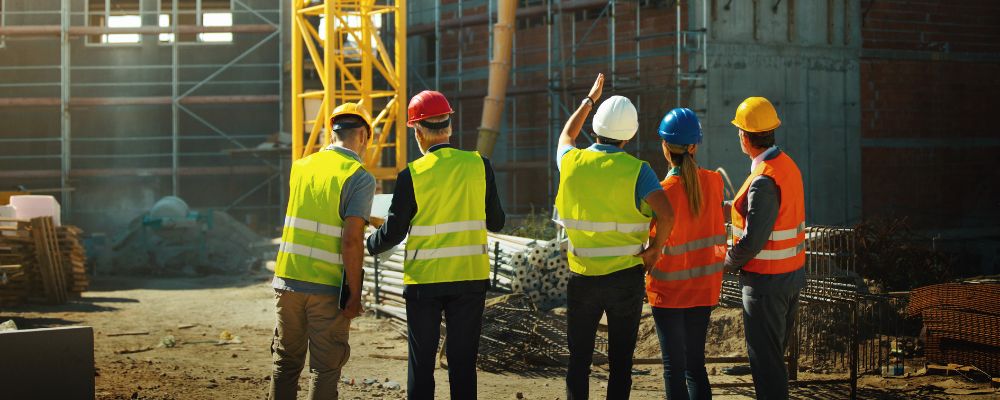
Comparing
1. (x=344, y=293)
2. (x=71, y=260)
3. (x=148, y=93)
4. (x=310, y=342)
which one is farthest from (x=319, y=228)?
(x=148, y=93)

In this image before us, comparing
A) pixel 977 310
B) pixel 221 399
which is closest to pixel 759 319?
pixel 977 310

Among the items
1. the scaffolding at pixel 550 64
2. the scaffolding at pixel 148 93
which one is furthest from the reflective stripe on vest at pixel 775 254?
the scaffolding at pixel 148 93

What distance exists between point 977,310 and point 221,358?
6344 mm

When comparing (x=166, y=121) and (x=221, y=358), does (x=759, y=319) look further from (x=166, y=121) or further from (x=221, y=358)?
(x=166, y=121)

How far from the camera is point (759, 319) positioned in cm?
546

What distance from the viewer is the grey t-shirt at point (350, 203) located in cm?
516

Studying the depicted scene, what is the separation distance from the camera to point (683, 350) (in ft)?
18.0

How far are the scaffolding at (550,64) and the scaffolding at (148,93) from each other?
171 inches

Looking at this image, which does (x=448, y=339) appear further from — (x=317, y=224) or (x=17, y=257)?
(x=17, y=257)

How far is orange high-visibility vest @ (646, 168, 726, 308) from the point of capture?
5527mm

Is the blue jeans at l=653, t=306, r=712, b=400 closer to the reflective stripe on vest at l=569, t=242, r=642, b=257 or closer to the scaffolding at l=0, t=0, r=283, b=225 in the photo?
the reflective stripe on vest at l=569, t=242, r=642, b=257

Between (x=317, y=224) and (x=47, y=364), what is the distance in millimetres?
1537

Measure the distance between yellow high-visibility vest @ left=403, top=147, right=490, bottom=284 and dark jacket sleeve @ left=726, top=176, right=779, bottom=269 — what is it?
4.38ft

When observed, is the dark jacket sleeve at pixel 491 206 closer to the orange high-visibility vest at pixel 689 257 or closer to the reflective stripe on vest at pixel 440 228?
the reflective stripe on vest at pixel 440 228
